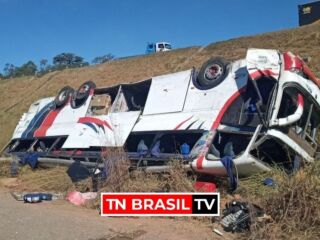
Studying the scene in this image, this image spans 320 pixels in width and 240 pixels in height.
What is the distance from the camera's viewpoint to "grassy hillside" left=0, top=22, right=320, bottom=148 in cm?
2005

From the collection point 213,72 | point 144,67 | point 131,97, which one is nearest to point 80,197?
point 213,72

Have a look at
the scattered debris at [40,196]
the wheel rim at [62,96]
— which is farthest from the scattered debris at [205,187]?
the wheel rim at [62,96]

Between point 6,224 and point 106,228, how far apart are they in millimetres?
1303

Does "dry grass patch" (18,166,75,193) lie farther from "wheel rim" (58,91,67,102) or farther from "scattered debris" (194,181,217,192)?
"wheel rim" (58,91,67,102)

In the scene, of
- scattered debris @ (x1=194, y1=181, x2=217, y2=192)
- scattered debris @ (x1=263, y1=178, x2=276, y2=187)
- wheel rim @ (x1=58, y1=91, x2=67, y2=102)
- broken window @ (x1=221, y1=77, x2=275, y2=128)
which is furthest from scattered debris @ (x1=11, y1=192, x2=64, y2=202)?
wheel rim @ (x1=58, y1=91, x2=67, y2=102)

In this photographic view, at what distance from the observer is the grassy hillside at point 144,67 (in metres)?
20.0

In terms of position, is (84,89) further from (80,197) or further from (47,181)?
(80,197)

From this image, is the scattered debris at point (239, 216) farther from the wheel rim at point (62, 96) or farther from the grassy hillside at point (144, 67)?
the grassy hillside at point (144, 67)

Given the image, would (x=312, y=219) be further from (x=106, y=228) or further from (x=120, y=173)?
(x=120, y=173)

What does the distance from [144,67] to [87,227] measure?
66.0 ft

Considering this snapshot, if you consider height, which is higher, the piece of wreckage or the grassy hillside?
the grassy hillside

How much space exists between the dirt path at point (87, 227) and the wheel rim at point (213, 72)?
347 centimetres

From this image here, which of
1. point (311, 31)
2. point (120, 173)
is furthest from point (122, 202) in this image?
point (311, 31)

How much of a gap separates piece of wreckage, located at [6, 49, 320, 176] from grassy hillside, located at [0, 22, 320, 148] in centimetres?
717
